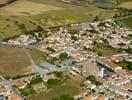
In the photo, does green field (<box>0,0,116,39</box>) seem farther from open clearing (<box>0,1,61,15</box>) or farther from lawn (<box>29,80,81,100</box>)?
lawn (<box>29,80,81,100</box>)

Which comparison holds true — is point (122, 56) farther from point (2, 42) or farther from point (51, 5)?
point (51, 5)

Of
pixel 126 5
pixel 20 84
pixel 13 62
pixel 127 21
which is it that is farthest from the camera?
pixel 126 5

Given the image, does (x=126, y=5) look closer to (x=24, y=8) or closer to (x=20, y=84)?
(x=24, y=8)

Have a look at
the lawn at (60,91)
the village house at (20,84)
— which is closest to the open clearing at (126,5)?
the lawn at (60,91)

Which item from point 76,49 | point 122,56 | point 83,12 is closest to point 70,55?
point 76,49

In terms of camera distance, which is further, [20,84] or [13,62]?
[13,62]

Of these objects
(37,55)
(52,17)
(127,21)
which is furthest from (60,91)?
(127,21)
